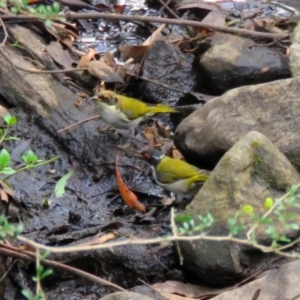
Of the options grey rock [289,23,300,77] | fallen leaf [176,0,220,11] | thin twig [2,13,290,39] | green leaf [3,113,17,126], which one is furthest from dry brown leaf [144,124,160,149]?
fallen leaf [176,0,220,11]

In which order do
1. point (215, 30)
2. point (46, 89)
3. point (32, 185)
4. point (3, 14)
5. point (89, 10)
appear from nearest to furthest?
point (32, 185)
point (46, 89)
point (3, 14)
point (215, 30)
point (89, 10)

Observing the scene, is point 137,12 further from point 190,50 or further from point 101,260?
point 101,260

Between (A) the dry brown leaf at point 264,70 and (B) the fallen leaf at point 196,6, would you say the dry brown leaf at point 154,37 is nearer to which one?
(B) the fallen leaf at point 196,6

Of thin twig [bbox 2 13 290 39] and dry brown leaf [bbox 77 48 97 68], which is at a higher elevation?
thin twig [bbox 2 13 290 39]

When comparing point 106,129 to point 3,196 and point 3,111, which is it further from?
point 3,196

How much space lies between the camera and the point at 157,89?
7.95 metres

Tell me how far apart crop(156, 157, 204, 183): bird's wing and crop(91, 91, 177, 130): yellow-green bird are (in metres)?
0.89

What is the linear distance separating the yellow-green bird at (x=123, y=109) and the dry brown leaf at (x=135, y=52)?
33.4 inches

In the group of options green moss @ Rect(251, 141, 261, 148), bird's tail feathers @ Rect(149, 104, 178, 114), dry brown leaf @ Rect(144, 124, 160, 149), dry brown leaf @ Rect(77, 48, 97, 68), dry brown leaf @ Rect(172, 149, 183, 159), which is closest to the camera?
green moss @ Rect(251, 141, 261, 148)

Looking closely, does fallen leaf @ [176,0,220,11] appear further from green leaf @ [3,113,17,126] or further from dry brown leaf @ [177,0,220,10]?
green leaf @ [3,113,17,126]

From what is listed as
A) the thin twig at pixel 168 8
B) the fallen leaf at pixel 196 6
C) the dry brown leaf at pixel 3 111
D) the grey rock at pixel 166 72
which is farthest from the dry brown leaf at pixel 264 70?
the dry brown leaf at pixel 3 111

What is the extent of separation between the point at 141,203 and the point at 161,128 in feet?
4.45

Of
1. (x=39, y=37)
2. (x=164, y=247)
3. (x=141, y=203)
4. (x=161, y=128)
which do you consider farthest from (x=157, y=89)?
(x=164, y=247)

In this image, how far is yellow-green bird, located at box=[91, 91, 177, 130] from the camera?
7004 mm
